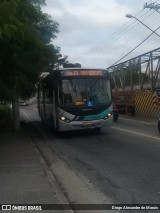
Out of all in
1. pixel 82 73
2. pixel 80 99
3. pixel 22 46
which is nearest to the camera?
pixel 22 46

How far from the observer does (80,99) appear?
20688 mm

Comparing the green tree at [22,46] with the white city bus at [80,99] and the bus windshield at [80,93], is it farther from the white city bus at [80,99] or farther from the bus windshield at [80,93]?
the bus windshield at [80,93]

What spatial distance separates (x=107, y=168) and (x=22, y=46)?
301 inches

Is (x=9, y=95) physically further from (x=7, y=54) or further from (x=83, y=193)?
(x=83, y=193)

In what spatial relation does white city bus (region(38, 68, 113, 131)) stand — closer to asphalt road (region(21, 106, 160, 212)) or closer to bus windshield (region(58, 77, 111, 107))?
bus windshield (region(58, 77, 111, 107))

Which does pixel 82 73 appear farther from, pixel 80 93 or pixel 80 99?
pixel 80 99

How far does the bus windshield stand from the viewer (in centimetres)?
2061

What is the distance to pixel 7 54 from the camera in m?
17.0

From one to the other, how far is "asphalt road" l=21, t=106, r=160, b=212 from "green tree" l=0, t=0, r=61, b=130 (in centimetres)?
294

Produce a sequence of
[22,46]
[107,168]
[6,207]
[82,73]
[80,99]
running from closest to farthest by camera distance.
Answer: [6,207] < [107,168] < [22,46] < [80,99] < [82,73]

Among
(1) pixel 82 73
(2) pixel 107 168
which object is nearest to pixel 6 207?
(2) pixel 107 168

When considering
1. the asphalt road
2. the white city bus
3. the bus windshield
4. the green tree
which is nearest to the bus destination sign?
the white city bus

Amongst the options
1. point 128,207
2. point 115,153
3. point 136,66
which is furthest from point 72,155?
point 136,66

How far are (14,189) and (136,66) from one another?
33.7 metres
